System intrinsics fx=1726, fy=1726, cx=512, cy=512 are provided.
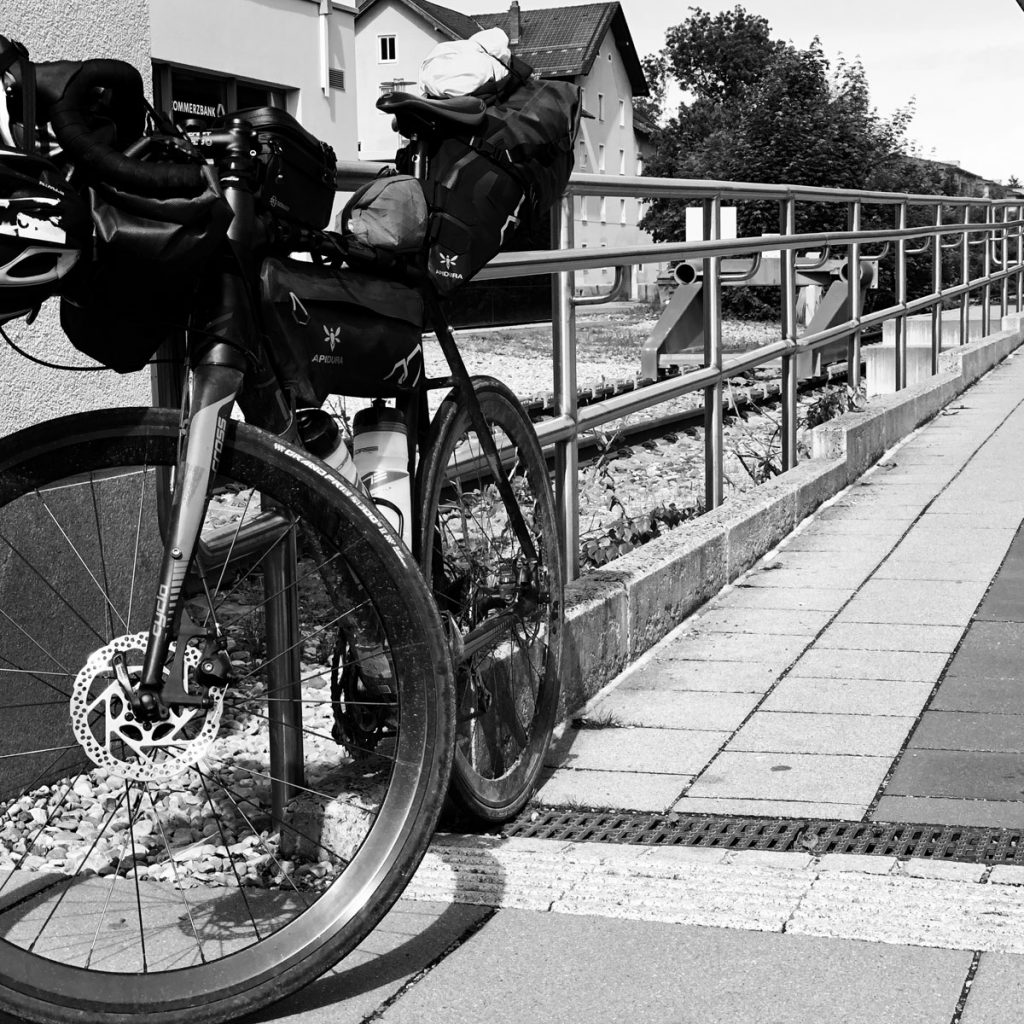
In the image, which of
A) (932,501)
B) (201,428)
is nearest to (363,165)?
(201,428)

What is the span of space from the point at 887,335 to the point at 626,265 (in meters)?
8.21

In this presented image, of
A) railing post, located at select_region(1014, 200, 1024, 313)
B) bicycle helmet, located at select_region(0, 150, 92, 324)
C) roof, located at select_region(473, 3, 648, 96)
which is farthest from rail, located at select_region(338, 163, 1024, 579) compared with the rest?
roof, located at select_region(473, 3, 648, 96)

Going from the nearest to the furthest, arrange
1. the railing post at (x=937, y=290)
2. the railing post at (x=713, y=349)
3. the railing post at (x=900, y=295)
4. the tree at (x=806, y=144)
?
the railing post at (x=713, y=349) < the railing post at (x=900, y=295) < the railing post at (x=937, y=290) < the tree at (x=806, y=144)

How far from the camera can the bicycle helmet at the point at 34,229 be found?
2.41m

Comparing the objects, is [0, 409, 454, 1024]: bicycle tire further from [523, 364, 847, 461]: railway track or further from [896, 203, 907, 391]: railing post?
[896, 203, 907, 391]: railing post

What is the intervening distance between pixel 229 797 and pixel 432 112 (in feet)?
4.45

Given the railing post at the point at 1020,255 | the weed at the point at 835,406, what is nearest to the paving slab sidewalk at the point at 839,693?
the weed at the point at 835,406

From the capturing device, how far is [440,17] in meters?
70.4

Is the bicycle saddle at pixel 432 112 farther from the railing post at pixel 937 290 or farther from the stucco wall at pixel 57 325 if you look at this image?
the railing post at pixel 937 290

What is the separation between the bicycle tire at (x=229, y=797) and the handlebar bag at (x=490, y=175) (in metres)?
0.69

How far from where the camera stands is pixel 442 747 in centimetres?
277

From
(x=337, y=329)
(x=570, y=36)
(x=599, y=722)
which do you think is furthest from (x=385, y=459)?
(x=570, y=36)

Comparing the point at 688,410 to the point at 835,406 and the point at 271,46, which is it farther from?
the point at 271,46

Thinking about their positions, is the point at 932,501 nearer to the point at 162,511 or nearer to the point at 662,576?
the point at 662,576
